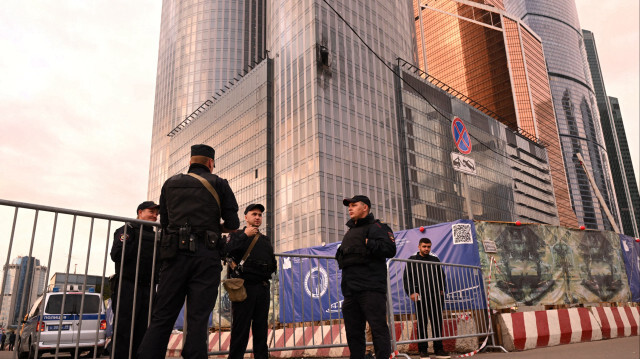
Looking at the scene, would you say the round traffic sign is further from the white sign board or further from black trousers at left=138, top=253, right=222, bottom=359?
black trousers at left=138, top=253, right=222, bottom=359

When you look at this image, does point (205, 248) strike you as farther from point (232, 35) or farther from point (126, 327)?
point (232, 35)

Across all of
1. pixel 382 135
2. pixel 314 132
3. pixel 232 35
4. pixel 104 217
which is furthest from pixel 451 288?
pixel 232 35

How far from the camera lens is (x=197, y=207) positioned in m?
3.60

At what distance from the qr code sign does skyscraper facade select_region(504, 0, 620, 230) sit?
152 m

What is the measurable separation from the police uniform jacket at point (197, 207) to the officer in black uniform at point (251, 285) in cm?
52

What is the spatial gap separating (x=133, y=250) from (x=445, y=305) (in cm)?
490

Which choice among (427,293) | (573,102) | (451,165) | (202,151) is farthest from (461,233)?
(573,102)

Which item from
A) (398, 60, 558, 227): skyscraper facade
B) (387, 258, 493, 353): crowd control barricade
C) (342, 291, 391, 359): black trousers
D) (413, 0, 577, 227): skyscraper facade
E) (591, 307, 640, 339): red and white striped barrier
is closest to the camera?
(342, 291, 391, 359): black trousers

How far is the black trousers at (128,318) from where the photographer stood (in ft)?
14.5

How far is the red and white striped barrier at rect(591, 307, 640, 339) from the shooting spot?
8.21m

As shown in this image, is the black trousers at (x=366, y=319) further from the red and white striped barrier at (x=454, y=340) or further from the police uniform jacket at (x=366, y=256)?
the red and white striped barrier at (x=454, y=340)

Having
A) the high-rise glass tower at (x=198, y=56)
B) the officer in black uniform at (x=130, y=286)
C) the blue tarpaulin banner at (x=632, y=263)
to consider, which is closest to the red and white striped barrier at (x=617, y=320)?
the blue tarpaulin banner at (x=632, y=263)

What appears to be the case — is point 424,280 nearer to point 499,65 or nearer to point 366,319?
point 366,319

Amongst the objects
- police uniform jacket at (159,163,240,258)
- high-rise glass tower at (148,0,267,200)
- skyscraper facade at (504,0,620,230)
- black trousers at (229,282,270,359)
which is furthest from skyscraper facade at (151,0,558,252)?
skyscraper facade at (504,0,620,230)
